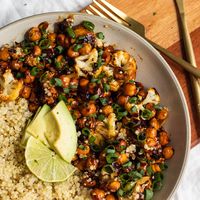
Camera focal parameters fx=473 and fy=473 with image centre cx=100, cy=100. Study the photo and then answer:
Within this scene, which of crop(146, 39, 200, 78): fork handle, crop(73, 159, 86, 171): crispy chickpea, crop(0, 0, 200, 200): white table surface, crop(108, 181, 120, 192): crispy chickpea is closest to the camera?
crop(108, 181, 120, 192): crispy chickpea

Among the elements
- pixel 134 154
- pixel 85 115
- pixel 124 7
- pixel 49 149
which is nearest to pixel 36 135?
pixel 49 149

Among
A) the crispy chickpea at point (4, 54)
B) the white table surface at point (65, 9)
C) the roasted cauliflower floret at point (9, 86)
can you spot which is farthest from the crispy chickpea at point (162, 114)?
the crispy chickpea at point (4, 54)

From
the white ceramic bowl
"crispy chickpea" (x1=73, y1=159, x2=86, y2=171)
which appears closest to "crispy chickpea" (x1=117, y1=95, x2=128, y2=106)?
the white ceramic bowl

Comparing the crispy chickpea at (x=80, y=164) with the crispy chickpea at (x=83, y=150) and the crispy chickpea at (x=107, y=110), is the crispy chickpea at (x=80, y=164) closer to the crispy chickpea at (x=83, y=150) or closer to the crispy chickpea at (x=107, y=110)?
the crispy chickpea at (x=83, y=150)

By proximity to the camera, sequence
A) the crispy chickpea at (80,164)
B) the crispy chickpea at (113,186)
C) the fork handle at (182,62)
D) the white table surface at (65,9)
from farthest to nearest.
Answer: the white table surface at (65,9) < the fork handle at (182,62) < the crispy chickpea at (80,164) < the crispy chickpea at (113,186)

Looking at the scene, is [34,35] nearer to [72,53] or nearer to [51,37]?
[51,37]

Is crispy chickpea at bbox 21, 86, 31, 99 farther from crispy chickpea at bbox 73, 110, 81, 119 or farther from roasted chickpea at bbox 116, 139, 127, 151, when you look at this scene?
roasted chickpea at bbox 116, 139, 127, 151
